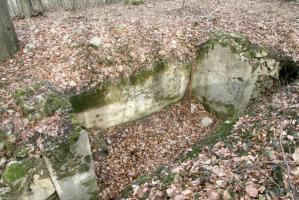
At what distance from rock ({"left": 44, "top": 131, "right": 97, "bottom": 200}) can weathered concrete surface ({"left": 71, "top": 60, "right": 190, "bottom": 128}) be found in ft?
4.71

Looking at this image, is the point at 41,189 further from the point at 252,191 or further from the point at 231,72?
the point at 231,72

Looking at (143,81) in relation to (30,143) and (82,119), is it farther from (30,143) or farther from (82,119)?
(30,143)

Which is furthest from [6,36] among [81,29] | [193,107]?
[193,107]

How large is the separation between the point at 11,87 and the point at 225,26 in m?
5.31

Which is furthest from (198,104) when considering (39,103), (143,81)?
(39,103)

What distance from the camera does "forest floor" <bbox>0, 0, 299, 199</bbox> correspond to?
373 centimetres

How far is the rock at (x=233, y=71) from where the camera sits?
6676mm

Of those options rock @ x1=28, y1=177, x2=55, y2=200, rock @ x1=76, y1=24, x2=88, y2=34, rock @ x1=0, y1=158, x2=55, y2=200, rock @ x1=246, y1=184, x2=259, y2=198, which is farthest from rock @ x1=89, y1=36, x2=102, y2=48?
rock @ x1=246, y1=184, x2=259, y2=198

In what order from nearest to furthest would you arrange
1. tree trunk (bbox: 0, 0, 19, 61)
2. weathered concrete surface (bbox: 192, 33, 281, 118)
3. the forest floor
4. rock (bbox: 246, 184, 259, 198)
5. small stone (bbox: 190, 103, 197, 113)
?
rock (bbox: 246, 184, 259, 198), the forest floor, tree trunk (bbox: 0, 0, 19, 61), weathered concrete surface (bbox: 192, 33, 281, 118), small stone (bbox: 190, 103, 197, 113)

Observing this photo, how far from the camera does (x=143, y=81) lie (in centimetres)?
652

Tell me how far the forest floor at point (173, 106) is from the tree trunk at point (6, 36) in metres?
0.15

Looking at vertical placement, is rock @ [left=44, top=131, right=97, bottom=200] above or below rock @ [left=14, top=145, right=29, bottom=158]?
below

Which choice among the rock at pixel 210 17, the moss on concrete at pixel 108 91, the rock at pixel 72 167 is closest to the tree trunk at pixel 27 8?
the moss on concrete at pixel 108 91

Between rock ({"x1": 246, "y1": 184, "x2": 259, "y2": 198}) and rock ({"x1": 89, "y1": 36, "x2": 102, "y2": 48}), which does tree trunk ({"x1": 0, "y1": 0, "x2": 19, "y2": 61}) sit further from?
rock ({"x1": 246, "y1": 184, "x2": 259, "y2": 198})
